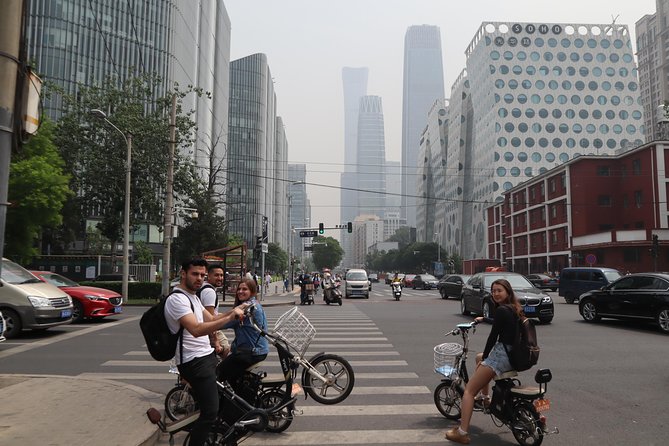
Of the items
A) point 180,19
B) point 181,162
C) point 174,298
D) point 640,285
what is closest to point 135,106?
point 181,162

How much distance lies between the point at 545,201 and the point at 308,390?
61.3 meters

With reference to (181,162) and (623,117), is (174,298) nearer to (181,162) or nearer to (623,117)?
(181,162)

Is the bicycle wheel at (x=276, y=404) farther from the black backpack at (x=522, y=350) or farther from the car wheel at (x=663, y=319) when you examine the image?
the car wheel at (x=663, y=319)

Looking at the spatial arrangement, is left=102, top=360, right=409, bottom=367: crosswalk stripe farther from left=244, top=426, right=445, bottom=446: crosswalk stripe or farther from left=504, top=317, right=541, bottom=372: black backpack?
left=504, top=317, right=541, bottom=372: black backpack

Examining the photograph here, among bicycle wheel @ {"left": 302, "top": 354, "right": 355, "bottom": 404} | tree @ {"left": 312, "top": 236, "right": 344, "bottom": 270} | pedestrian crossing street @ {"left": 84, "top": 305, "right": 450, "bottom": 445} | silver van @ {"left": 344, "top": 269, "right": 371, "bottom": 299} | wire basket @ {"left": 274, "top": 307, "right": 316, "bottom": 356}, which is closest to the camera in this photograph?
pedestrian crossing street @ {"left": 84, "top": 305, "right": 450, "bottom": 445}

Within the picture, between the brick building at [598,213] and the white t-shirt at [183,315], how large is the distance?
40.4 m

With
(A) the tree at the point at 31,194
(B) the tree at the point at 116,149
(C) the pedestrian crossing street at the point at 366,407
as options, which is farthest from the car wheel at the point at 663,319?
(B) the tree at the point at 116,149

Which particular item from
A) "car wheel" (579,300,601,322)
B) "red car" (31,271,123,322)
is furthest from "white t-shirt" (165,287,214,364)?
"car wheel" (579,300,601,322)

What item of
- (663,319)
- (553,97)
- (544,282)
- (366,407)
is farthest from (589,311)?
(553,97)

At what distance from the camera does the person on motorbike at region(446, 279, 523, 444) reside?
4.96m

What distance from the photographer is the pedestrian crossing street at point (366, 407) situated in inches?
208

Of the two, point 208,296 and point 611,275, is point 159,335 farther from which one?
point 611,275

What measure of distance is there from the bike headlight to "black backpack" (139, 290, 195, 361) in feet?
32.2

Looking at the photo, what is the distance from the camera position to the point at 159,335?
399 centimetres
